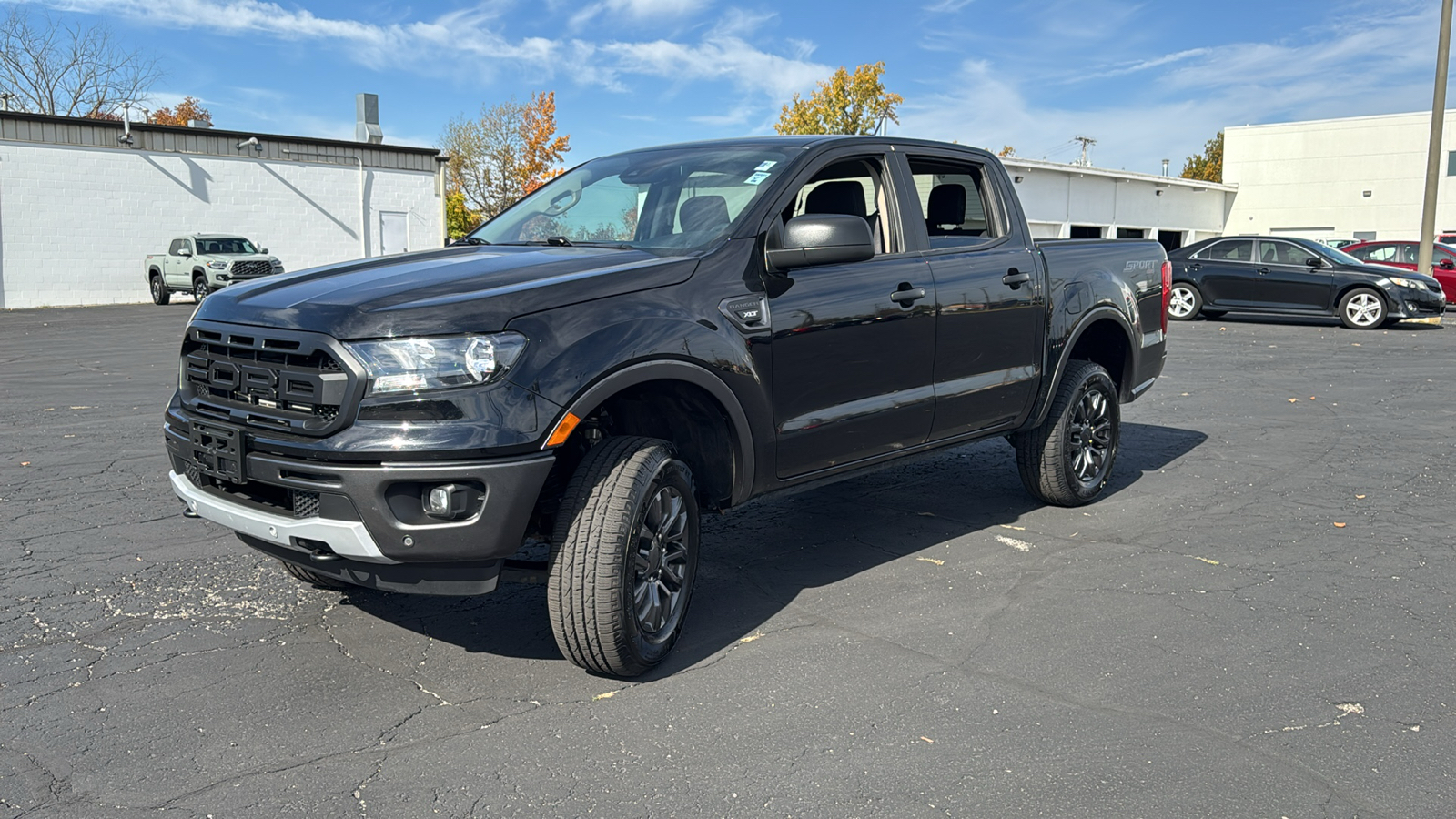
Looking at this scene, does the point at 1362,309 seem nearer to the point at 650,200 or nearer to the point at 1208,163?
the point at 650,200

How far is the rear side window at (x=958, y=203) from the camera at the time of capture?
218 inches

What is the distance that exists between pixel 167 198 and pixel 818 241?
30707 millimetres

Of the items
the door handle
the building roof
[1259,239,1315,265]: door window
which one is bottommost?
the door handle

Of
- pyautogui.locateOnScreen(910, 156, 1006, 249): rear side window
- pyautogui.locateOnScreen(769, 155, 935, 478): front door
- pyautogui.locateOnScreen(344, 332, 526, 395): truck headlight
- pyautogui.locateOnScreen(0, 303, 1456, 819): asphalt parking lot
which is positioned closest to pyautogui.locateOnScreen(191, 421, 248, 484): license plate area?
pyautogui.locateOnScreen(344, 332, 526, 395): truck headlight

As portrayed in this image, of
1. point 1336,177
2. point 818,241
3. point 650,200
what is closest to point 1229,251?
point 650,200

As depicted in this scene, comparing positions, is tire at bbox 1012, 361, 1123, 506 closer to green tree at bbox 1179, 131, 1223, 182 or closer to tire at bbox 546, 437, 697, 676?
tire at bbox 546, 437, 697, 676

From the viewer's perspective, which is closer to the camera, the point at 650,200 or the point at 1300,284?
the point at 650,200

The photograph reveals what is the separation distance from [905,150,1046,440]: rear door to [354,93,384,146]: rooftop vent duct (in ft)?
109

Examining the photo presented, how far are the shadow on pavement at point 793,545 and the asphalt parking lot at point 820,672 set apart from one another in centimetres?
2

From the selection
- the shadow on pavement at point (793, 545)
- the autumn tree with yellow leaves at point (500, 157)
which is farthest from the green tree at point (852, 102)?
the shadow on pavement at point (793, 545)

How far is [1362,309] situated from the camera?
60.0 ft

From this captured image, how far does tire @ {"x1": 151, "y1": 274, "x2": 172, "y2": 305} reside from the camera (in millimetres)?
28120

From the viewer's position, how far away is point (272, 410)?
345 cm

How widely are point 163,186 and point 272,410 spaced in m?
30.5
